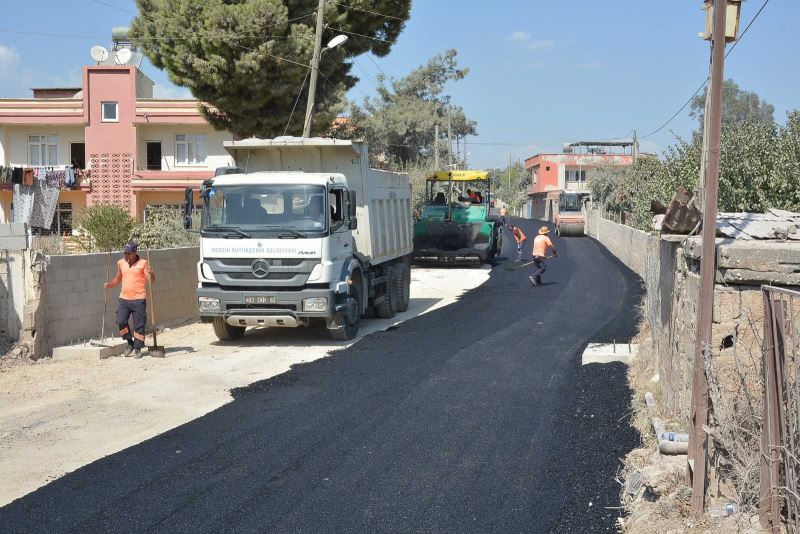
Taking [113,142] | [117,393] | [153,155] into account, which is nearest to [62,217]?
[113,142]

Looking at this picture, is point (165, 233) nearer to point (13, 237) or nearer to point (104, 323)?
point (104, 323)

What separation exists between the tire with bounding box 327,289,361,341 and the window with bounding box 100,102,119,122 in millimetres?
27009

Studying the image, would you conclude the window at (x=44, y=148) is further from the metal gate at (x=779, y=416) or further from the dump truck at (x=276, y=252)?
the metal gate at (x=779, y=416)

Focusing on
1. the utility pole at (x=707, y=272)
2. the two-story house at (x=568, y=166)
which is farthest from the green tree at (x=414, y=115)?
the utility pole at (x=707, y=272)

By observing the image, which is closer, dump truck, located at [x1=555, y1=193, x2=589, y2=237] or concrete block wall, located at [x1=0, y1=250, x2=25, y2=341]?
concrete block wall, located at [x1=0, y1=250, x2=25, y2=341]

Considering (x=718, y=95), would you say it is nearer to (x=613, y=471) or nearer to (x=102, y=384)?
(x=613, y=471)

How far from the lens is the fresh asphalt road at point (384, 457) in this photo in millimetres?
5422

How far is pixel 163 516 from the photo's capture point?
5422 millimetres

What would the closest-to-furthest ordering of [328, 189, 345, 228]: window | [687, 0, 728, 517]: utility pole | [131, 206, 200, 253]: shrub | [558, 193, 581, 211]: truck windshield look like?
[687, 0, 728, 517]: utility pole → [328, 189, 345, 228]: window → [131, 206, 200, 253]: shrub → [558, 193, 581, 211]: truck windshield

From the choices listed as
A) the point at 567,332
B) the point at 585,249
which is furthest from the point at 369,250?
the point at 585,249

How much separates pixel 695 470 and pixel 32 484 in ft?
15.2

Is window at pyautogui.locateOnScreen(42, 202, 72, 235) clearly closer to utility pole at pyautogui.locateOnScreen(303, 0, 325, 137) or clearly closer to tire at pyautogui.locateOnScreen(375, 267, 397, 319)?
utility pole at pyautogui.locateOnScreen(303, 0, 325, 137)

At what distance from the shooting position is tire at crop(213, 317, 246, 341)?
13036 millimetres

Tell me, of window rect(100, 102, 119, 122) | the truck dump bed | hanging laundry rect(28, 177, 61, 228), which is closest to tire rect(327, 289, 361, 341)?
the truck dump bed
